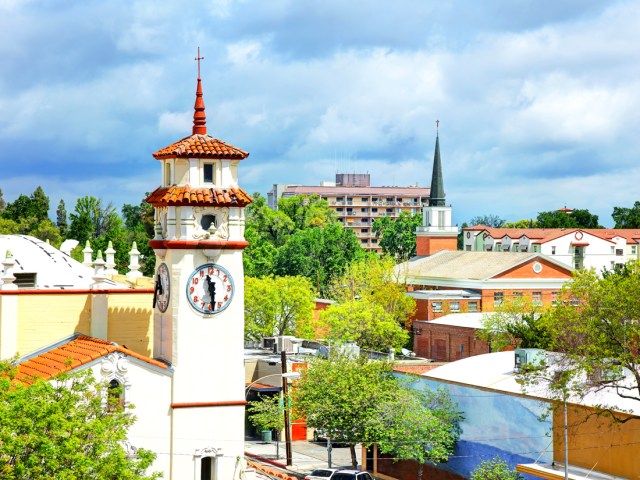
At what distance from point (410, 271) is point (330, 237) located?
1015 cm

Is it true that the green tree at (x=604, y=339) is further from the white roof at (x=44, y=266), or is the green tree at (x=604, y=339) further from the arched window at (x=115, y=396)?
the white roof at (x=44, y=266)

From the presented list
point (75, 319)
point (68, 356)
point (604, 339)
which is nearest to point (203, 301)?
point (68, 356)

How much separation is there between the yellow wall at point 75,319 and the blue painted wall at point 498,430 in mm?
16036

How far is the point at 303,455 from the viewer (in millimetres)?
68625

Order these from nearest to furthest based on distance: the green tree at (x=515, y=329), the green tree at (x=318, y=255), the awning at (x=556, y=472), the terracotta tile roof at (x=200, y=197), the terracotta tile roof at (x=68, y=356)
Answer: the terracotta tile roof at (x=68, y=356) → the terracotta tile roof at (x=200, y=197) → the awning at (x=556, y=472) → the green tree at (x=515, y=329) → the green tree at (x=318, y=255)

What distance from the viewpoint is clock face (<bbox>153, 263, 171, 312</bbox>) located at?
142 ft

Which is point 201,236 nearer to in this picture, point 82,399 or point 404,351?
point 82,399

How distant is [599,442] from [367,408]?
14677 millimetres

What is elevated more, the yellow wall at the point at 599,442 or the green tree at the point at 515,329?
the green tree at the point at 515,329

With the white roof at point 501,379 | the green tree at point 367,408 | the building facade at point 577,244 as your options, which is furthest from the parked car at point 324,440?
the building facade at point 577,244

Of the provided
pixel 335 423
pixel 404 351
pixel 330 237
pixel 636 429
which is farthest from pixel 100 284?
pixel 330 237

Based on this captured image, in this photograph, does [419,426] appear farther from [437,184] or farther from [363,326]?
[437,184]

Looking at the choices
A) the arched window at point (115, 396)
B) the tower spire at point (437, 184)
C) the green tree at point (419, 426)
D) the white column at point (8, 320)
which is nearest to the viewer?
the arched window at point (115, 396)

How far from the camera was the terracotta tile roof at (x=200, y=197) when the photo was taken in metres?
42.4
